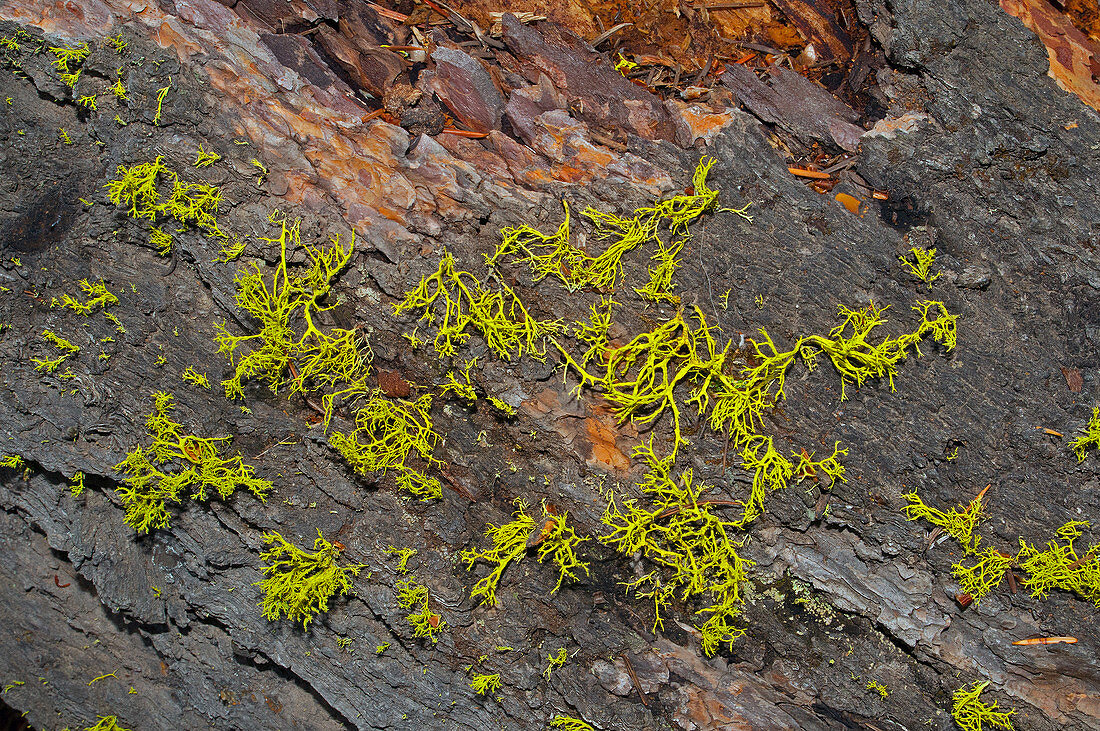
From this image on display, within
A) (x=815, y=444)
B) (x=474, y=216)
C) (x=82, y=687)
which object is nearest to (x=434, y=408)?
(x=474, y=216)

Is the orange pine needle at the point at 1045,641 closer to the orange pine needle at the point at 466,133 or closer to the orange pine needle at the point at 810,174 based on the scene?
the orange pine needle at the point at 810,174

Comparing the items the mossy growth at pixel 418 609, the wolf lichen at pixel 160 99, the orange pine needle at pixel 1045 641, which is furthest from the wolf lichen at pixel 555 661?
the wolf lichen at pixel 160 99

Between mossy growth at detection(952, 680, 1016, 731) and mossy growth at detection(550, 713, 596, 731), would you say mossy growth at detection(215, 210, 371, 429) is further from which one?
mossy growth at detection(952, 680, 1016, 731)

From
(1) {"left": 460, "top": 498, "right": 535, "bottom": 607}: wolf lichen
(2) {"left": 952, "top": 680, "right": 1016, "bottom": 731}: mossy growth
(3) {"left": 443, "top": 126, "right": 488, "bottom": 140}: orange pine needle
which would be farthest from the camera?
(3) {"left": 443, "top": 126, "right": 488, "bottom": 140}: orange pine needle

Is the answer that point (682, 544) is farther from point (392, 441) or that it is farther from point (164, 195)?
point (164, 195)

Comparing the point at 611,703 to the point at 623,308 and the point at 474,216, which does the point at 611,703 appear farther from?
the point at 474,216

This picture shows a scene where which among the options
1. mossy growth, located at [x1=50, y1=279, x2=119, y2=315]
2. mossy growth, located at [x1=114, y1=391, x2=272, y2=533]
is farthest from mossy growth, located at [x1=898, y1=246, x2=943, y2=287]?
mossy growth, located at [x1=50, y1=279, x2=119, y2=315]
